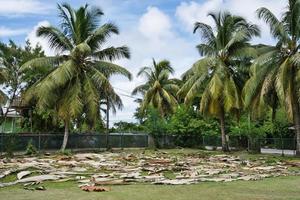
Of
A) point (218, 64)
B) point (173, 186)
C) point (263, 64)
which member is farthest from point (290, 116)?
point (173, 186)

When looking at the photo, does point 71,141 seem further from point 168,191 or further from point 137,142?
point 168,191

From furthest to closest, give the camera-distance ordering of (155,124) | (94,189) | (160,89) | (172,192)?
(160,89), (155,124), (94,189), (172,192)

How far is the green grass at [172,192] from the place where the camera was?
10.5m

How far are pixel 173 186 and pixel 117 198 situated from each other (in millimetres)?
2643

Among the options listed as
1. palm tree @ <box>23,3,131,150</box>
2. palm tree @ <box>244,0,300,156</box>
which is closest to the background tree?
palm tree @ <box>23,3,131,150</box>

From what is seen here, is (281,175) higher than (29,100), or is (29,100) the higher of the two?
(29,100)

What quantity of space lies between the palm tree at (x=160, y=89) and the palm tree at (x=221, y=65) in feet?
35.4

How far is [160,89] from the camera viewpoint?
46.7 meters

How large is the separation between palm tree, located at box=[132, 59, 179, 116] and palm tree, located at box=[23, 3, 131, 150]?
14235 mm

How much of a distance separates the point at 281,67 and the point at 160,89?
21.3 m

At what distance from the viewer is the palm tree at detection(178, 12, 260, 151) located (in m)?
32.2

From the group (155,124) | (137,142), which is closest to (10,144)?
(137,142)

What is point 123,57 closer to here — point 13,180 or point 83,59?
point 83,59

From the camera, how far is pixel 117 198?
10328 mm
